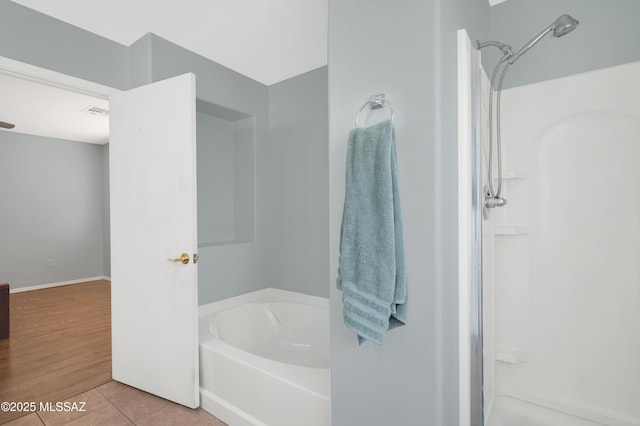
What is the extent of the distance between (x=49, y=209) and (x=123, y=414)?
4.75 meters

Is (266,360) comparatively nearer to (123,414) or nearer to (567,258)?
(123,414)

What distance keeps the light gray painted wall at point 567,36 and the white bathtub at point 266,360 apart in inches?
72.9

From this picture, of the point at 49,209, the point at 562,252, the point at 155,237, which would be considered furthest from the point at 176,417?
the point at 49,209

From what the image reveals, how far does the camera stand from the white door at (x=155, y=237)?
6.37ft

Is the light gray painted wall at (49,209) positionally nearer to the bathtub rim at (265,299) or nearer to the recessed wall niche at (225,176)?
the recessed wall niche at (225,176)

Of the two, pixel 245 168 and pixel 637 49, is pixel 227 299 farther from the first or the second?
pixel 637 49

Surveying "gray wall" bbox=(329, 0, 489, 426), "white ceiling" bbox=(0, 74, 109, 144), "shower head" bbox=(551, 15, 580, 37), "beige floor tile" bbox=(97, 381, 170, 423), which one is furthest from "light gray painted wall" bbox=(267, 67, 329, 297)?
"white ceiling" bbox=(0, 74, 109, 144)

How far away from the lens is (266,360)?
178 cm

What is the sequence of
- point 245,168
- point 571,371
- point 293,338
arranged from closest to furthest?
point 571,371 → point 293,338 → point 245,168

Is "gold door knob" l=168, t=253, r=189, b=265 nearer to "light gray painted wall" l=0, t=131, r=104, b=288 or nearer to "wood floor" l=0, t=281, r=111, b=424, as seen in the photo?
"wood floor" l=0, t=281, r=111, b=424

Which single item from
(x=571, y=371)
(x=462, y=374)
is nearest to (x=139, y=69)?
(x=462, y=374)

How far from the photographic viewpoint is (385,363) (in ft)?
3.86

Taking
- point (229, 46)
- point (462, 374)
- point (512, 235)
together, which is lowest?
point (462, 374)

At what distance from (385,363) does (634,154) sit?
1.56 metres
